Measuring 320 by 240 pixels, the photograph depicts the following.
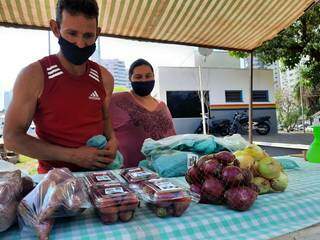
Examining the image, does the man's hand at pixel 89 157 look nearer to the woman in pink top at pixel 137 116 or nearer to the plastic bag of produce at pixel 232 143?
the plastic bag of produce at pixel 232 143

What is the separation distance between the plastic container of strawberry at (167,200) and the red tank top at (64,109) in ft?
2.50

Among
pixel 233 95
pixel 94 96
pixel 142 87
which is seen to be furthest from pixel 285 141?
pixel 94 96

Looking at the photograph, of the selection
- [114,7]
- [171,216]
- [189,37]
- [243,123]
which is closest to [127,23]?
[114,7]

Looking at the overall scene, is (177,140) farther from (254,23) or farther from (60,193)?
(254,23)

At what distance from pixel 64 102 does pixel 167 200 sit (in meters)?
0.91

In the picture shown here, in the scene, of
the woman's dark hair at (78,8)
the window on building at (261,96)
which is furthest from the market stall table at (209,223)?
the window on building at (261,96)

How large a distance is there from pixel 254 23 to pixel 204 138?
6.69 ft

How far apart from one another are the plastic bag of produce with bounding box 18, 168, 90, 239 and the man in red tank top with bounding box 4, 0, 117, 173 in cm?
54

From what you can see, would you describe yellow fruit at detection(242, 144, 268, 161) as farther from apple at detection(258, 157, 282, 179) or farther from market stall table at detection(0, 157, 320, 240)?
market stall table at detection(0, 157, 320, 240)

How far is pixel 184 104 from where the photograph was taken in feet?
50.9

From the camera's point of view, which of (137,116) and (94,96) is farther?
(137,116)

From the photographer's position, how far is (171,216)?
33.1 inches

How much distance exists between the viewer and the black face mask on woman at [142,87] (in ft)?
8.96

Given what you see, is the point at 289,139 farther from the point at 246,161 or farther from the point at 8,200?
the point at 8,200
